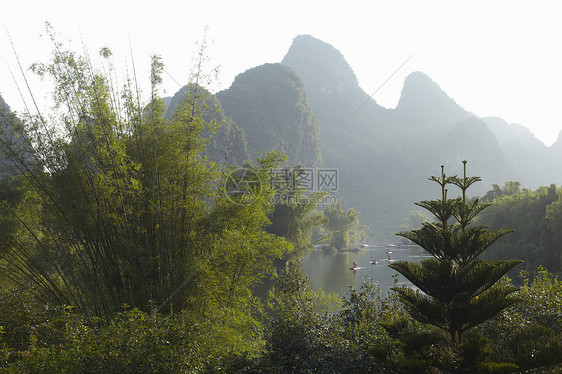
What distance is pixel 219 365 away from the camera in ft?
14.9

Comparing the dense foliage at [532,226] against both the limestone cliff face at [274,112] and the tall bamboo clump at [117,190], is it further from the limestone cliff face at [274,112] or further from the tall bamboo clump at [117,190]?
the limestone cliff face at [274,112]

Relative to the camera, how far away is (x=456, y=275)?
4195mm

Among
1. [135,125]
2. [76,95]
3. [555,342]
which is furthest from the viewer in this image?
[135,125]

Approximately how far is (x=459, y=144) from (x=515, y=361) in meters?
149

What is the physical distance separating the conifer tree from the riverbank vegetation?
3.9 inches

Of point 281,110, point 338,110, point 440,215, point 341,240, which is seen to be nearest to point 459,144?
point 338,110

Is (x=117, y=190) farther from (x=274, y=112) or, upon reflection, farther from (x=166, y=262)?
(x=274, y=112)

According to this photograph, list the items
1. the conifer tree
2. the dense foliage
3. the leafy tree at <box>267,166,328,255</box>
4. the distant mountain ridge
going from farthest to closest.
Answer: the distant mountain ridge
the leafy tree at <box>267,166,328,255</box>
the dense foliage
the conifer tree

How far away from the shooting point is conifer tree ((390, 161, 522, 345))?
4.06 metres

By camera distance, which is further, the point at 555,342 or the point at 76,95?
the point at 76,95

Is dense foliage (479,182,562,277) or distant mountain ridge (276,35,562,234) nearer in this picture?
Result: dense foliage (479,182,562,277)

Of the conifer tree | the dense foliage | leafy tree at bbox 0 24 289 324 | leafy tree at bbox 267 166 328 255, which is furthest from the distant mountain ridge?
the conifer tree

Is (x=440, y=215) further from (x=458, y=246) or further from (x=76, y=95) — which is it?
(x=76, y=95)

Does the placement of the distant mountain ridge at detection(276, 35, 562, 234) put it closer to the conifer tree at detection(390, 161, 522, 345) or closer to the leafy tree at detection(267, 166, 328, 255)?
the leafy tree at detection(267, 166, 328, 255)
